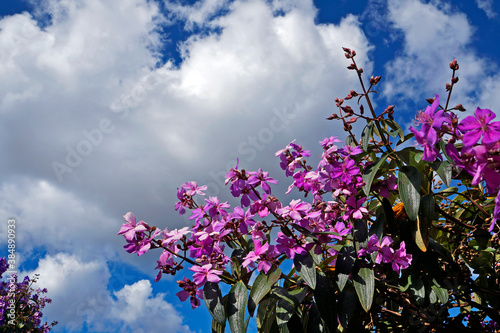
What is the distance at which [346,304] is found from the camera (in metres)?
1.32

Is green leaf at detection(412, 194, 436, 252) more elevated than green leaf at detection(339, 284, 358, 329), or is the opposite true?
green leaf at detection(412, 194, 436, 252)

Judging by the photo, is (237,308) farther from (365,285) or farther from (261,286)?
(365,285)

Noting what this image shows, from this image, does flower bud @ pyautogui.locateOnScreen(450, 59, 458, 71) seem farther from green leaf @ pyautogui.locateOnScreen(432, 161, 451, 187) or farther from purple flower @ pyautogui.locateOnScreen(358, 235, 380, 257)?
purple flower @ pyautogui.locateOnScreen(358, 235, 380, 257)

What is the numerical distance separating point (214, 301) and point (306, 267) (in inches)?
12.8

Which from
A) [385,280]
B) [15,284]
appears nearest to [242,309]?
[385,280]

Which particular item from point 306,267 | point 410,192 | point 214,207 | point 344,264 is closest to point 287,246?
point 306,267

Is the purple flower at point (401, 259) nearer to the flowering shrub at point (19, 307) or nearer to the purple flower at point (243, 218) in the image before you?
the purple flower at point (243, 218)

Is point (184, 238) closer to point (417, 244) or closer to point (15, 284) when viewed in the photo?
point (417, 244)

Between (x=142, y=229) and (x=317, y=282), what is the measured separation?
62 cm

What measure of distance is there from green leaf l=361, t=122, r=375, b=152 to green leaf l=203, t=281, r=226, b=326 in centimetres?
71

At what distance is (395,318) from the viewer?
1551 millimetres

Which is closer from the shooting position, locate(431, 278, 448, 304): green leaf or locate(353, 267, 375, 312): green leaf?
locate(353, 267, 375, 312): green leaf

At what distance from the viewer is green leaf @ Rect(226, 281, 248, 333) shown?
129 centimetres

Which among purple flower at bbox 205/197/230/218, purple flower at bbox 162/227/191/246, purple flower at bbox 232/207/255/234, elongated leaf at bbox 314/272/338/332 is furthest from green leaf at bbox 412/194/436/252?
purple flower at bbox 162/227/191/246
